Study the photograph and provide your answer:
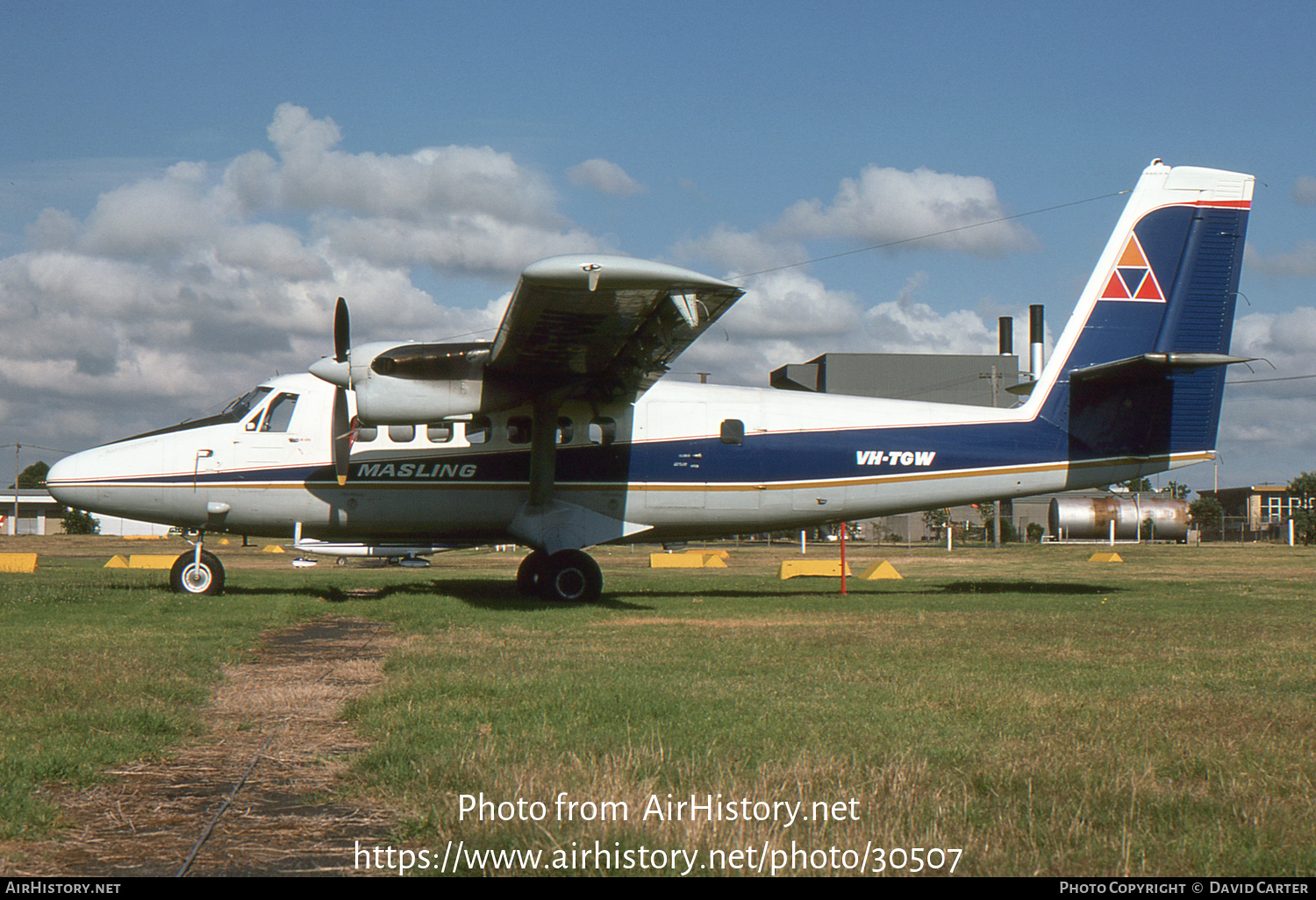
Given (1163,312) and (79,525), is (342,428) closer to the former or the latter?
(1163,312)

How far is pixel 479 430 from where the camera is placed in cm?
1658

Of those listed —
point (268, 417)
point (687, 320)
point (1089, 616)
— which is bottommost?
point (1089, 616)

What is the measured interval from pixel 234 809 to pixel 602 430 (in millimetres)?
Result: 12359

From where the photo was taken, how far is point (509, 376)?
15305 mm

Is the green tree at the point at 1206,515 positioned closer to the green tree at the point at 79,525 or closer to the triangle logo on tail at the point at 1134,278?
the triangle logo on tail at the point at 1134,278

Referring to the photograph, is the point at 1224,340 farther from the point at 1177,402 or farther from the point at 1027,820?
the point at 1027,820

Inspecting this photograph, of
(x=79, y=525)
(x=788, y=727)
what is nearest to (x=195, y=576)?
(x=788, y=727)

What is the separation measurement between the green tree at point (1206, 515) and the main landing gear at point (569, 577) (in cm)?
8428

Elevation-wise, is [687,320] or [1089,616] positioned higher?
[687,320]

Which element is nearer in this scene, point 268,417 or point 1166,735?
point 1166,735

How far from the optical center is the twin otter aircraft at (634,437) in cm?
1512
